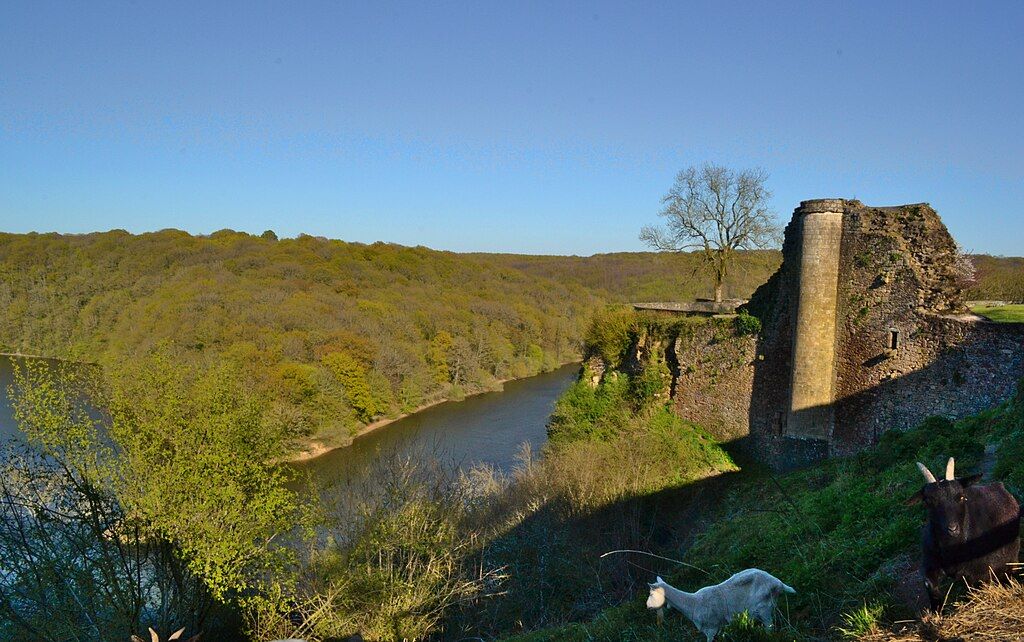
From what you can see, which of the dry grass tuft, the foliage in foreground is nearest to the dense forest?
the foliage in foreground

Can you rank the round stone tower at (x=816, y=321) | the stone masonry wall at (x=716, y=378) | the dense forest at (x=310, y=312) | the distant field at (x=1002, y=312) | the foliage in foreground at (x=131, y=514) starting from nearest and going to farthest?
the foliage in foreground at (x=131, y=514) < the distant field at (x=1002, y=312) < the round stone tower at (x=816, y=321) < the stone masonry wall at (x=716, y=378) < the dense forest at (x=310, y=312)

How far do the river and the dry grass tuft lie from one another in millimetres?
14103

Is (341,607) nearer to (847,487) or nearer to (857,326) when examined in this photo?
(847,487)

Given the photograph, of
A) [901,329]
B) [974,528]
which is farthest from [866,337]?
[974,528]

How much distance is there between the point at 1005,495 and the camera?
3518mm

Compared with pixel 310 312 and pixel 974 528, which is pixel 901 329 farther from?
pixel 310 312

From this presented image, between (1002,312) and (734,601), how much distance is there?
11464 millimetres

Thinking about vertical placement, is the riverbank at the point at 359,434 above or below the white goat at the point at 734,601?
below

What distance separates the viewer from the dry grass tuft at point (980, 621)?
3.17 metres

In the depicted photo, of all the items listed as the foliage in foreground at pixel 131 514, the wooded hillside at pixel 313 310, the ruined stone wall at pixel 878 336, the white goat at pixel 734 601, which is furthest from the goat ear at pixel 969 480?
the wooded hillside at pixel 313 310

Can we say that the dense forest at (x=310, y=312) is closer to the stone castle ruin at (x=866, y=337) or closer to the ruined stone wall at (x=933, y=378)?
the stone castle ruin at (x=866, y=337)

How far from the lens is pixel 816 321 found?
1235 centimetres

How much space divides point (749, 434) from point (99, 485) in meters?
12.8

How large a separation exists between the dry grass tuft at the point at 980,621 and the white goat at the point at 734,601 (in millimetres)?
1248
